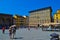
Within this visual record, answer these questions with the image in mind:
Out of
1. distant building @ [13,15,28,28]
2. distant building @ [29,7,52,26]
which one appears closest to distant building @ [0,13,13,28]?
distant building @ [13,15,28,28]

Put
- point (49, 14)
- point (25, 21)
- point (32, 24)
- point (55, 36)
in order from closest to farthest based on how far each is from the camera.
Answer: point (55, 36) < point (49, 14) < point (32, 24) < point (25, 21)

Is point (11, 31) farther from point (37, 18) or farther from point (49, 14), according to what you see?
point (37, 18)

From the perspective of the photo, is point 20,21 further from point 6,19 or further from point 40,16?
point 6,19

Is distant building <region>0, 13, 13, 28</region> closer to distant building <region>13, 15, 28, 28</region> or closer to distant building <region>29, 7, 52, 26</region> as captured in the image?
distant building <region>13, 15, 28, 28</region>

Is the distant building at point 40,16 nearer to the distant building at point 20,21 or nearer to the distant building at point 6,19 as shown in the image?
the distant building at point 20,21

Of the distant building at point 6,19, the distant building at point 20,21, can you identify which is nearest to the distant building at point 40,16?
the distant building at point 20,21

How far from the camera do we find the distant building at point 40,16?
10956cm

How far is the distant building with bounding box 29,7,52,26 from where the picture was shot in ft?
359

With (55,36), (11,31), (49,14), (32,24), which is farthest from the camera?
(32,24)

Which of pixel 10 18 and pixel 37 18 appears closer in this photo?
pixel 10 18

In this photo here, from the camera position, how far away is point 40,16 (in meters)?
119

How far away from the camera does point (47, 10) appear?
373 ft

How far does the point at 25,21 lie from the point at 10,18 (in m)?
18.5

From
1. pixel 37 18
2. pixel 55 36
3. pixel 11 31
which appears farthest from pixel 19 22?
pixel 55 36
